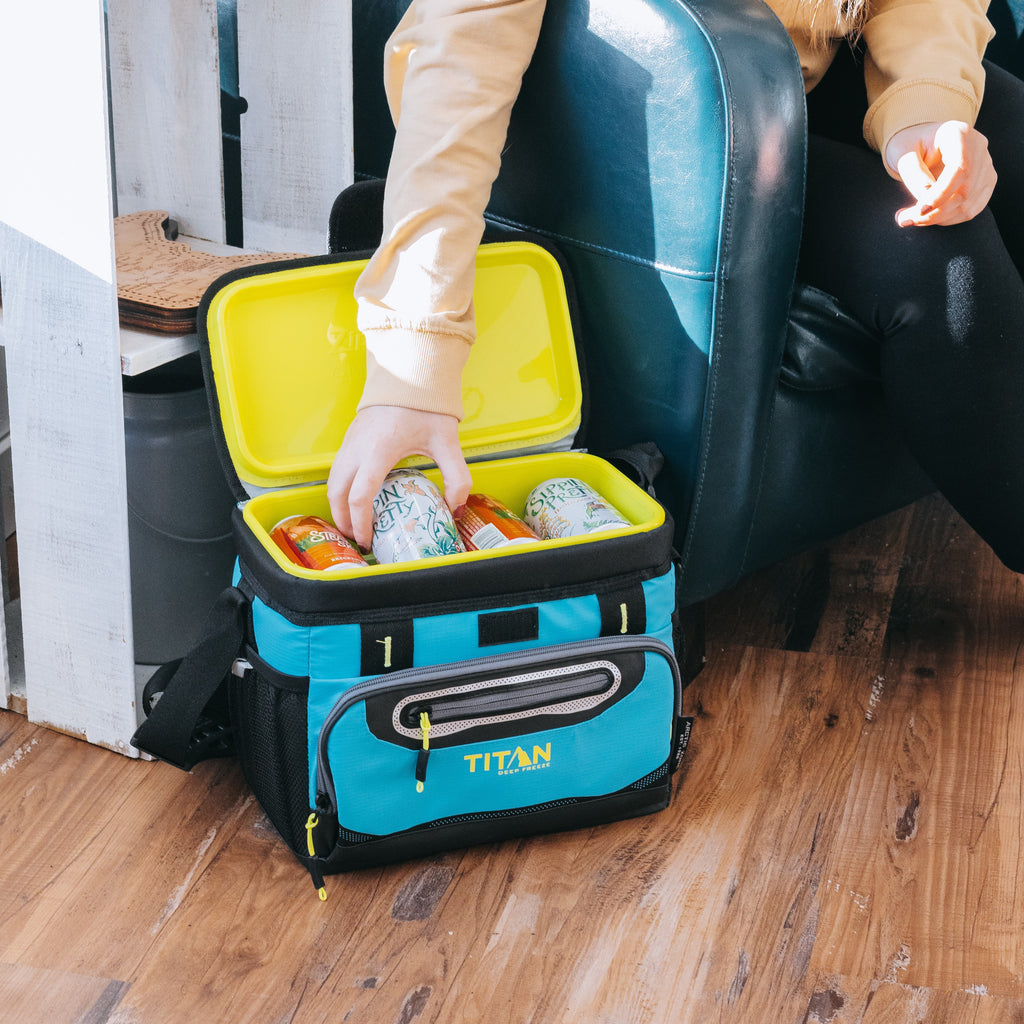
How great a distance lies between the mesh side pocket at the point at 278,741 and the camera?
86cm

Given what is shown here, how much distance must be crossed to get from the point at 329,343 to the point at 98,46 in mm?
289

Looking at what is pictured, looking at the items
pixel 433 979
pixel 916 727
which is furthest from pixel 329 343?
pixel 916 727

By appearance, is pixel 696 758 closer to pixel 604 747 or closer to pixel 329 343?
pixel 604 747

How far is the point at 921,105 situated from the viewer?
100 cm

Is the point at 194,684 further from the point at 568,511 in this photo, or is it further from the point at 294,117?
the point at 294,117

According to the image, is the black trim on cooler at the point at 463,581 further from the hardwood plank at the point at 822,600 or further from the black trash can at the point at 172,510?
the hardwood plank at the point at 822,600

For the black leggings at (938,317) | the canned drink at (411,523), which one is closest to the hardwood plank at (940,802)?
the black leggings at (938,317)

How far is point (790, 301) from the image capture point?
3.31 ft

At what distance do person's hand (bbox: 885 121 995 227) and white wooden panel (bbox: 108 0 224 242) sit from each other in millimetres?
663

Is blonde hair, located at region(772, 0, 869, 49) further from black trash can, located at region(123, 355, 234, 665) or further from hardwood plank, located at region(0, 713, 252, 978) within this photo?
hardwood plank, located at region(0, 713, 252, 978)

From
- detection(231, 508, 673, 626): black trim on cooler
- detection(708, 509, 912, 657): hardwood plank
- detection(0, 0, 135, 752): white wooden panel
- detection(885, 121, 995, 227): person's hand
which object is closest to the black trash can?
detection(0, 0, 135, 752): white wooden panel

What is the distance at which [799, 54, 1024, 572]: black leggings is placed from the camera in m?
0.97

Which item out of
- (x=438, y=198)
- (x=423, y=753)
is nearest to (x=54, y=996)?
(x=423, y=753)

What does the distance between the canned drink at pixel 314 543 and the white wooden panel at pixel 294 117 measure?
0.42 meters
